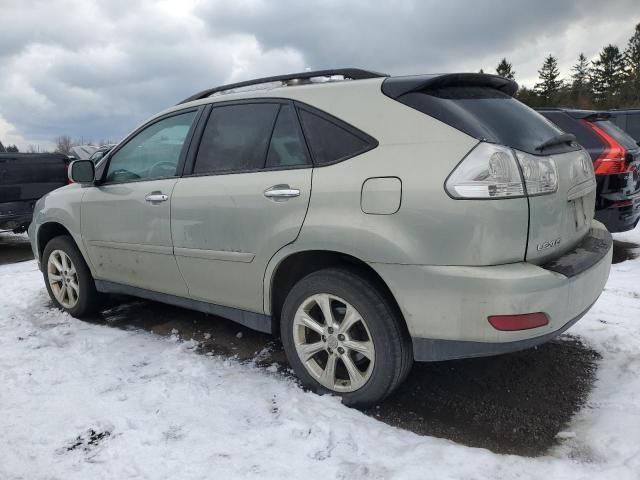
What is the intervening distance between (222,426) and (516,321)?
59.6 inches

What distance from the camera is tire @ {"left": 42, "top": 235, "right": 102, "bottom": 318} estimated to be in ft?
14.2

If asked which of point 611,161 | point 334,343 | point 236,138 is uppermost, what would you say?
point 236,138

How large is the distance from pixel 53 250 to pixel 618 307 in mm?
4759

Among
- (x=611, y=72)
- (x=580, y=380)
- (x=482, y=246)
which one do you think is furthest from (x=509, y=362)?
(x=611, y=72)

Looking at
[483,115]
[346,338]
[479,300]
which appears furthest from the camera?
[346,338]

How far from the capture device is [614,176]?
5.48 metres

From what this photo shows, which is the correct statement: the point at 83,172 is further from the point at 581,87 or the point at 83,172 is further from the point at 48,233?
the point at 581,87

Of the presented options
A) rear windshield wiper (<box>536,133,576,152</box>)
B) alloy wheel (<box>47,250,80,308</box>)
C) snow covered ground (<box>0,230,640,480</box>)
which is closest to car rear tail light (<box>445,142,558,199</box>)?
rear windshield wiper (<box>536,133,576,152</box>)

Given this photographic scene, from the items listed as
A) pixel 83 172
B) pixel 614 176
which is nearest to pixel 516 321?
pixel 83 172

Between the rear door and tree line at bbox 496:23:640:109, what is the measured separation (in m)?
55.7

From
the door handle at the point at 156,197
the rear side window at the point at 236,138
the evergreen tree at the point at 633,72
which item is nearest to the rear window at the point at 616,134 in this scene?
the rear side window at the point at 236,138

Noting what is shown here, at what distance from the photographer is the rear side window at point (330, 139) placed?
2.62m

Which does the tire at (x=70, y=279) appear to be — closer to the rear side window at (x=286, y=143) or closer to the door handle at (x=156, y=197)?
the door handle at (x=156, y=197)

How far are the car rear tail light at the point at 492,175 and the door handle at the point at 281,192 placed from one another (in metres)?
0.85
